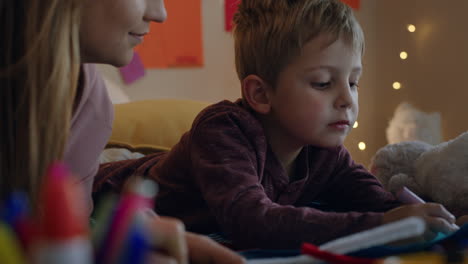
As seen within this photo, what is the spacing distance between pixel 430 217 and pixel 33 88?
0.50 meters

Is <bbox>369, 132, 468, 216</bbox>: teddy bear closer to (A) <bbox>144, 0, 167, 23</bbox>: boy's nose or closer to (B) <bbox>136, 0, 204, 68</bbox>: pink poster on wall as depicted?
(A) <bbox>144, 0, 167, 23</bbox>: boy's nose

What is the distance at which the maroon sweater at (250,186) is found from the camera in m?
0.68

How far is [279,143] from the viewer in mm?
949

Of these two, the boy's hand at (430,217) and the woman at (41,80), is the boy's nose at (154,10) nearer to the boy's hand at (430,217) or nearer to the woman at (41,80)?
the woman at (41,80)

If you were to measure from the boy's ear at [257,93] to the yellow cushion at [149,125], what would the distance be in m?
0.57

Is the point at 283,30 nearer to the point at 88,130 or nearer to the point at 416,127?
the point at 88,130

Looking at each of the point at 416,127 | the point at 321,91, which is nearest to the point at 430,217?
the point at 321,91

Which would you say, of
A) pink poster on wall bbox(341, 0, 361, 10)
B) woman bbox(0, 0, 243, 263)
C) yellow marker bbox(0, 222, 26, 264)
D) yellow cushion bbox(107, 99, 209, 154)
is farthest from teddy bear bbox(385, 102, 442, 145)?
yellow marker bbox(0, 222, 26, 264)

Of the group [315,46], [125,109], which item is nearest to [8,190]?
[315,46]

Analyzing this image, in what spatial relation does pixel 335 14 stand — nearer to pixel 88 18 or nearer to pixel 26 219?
pixel 88 18

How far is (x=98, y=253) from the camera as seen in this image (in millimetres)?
304

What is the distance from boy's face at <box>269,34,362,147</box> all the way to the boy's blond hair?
0.05ft

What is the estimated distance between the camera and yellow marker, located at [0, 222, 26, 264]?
248 mm

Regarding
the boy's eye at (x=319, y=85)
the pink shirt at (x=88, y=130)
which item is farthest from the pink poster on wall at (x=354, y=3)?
the pink shirt at (x=88, y=130)
